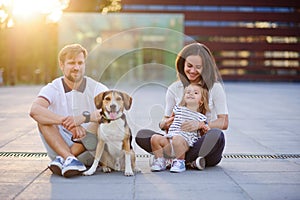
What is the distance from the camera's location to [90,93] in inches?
191

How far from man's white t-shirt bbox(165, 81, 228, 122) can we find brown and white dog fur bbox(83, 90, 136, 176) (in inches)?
32.4

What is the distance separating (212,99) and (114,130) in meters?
1.30

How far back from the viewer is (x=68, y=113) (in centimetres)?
484

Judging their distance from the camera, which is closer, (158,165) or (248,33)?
(158,165)

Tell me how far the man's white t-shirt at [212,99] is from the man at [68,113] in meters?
0.89

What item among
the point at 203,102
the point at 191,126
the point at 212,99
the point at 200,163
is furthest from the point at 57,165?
the point at 212,99

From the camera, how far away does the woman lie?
491cm

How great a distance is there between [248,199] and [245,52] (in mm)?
65485

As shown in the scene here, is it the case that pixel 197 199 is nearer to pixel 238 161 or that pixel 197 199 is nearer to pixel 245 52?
pixel 238 161

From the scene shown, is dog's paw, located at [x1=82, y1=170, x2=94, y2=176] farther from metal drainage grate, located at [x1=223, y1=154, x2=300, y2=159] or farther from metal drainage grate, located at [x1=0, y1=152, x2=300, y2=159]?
metal drainage grate, located at [x1=223, y1=154, x2=300, y2=159]

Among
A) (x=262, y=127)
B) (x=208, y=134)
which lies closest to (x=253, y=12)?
(x=262, y=127)

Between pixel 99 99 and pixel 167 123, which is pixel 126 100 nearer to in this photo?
pixel 99 99

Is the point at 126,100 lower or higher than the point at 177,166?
higher

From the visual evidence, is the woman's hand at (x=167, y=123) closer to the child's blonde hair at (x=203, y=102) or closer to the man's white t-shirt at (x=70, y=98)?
the child's blonde hair at (x=203, y=102)
